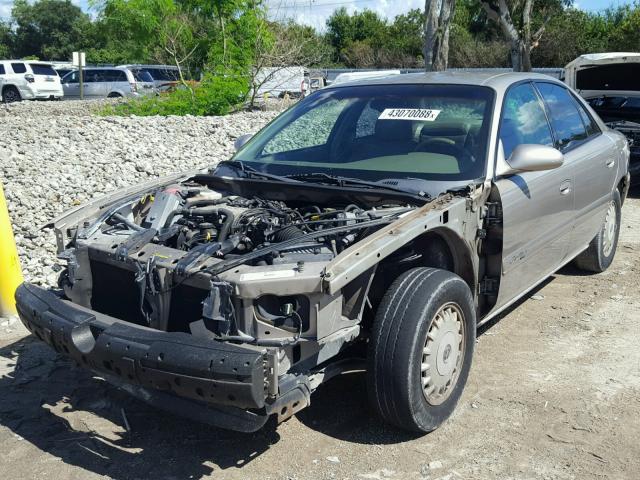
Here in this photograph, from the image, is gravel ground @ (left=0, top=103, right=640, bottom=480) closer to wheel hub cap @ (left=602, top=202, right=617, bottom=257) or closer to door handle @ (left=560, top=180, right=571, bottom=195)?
wheel hub cap @ (left=602, top=202, right=617, bottom=257)

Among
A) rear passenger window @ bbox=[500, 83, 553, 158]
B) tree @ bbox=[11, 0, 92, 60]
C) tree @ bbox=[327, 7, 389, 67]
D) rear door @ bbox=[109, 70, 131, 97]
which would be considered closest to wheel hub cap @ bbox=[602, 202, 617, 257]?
rear passenger window @ bbox=[500, 83, 553, 158]

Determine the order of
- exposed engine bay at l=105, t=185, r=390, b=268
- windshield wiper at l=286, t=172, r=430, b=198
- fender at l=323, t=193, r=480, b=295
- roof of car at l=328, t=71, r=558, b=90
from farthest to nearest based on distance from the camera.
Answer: roof of car at l=328, t=71, r=558, b=90, windshield wiper at l=286, t=172, r=430, b=198, exposed engine bay at l=105, t=185, r=390, b=268, fender at l=323, t=193, r=480, b=295

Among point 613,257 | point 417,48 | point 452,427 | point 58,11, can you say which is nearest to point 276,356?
point 452,427

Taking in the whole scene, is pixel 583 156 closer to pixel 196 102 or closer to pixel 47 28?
pixel 196 102

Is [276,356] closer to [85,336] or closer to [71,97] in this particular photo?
[85,336]

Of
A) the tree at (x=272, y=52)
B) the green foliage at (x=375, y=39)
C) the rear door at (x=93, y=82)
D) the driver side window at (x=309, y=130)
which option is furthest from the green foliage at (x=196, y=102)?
the green foliage at (x=375, y=39)

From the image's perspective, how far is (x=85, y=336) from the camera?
11.5 feet

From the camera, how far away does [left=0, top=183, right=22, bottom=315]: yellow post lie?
552 cm

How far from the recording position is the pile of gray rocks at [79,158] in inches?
278

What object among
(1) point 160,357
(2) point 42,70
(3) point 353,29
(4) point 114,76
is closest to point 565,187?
(1) point 160,357

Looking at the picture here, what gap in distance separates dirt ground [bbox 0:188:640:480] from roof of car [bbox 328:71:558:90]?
5.77 feet

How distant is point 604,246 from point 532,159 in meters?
2.52

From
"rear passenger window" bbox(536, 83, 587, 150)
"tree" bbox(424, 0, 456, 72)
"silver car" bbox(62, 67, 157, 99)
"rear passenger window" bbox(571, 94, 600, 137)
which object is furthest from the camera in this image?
"silver car" bbox(62, 67, 157, 99)

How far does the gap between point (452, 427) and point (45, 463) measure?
2077mm
